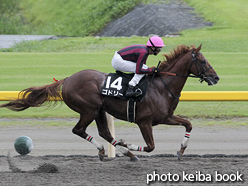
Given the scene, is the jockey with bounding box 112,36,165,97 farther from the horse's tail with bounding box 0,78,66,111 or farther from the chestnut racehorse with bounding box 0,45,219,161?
the horse's tail with bounding box 0,78,66,111

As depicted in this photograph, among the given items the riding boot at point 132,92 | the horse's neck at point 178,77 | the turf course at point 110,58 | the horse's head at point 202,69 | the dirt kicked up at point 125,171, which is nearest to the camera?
the dirt kicked up at point 125,171

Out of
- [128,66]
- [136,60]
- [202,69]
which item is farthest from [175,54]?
[128,66]

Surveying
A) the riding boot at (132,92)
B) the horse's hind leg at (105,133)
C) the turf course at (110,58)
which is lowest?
the turf course at (110,58)

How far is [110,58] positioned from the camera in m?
13.9

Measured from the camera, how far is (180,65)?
5.49m

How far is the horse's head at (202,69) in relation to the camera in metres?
5.32

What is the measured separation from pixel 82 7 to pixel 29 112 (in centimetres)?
1433

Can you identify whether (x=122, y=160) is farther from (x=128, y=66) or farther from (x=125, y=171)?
(x=128, y=66)

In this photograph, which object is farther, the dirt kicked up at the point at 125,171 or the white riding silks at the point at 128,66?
the white riding silks at the point at 128,66

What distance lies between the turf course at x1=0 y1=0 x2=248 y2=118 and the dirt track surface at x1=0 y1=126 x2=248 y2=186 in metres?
1.53

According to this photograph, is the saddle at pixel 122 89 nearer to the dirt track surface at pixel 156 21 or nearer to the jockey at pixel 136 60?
the jockey at pixel 136 60

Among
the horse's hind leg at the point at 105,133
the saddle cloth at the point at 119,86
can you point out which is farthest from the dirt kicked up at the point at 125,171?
the saddle cloth at the point at 119,86

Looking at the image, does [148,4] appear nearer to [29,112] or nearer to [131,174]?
[29,112]

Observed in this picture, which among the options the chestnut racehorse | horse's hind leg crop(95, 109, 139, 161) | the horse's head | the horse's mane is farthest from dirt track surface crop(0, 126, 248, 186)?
the horse's mane
